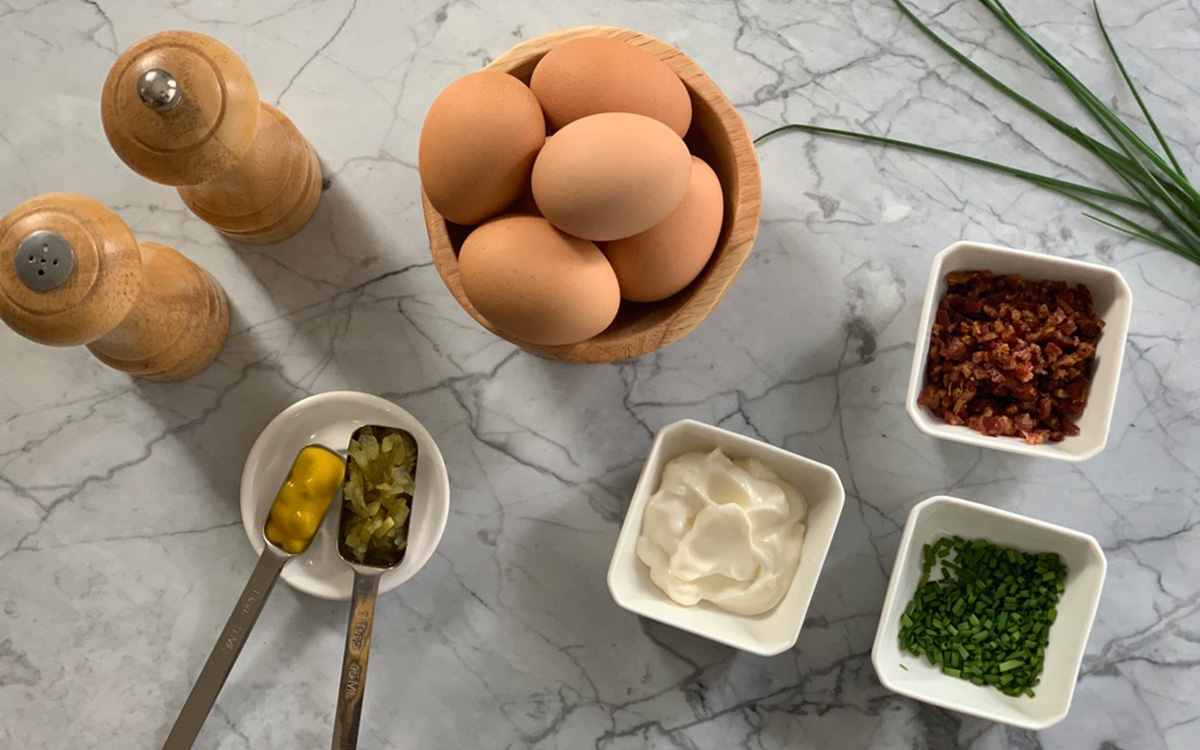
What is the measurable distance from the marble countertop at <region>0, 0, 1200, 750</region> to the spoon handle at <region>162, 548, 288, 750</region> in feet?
0.21

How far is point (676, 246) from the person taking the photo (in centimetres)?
78

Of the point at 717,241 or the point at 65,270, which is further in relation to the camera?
the point at 717,241

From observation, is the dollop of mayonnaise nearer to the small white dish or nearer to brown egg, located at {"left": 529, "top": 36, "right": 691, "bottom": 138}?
the small white dish

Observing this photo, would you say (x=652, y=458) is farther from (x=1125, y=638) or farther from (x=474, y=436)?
(x=1125, y=638)

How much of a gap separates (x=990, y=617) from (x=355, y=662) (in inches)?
25.4

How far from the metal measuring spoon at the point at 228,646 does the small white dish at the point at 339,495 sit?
2 centimetres

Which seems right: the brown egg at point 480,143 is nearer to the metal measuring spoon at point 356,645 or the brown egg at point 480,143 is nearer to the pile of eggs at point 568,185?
the pile of eggs at point 568,185

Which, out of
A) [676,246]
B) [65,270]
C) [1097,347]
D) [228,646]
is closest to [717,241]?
[676,246]

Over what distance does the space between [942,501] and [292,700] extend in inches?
28.0

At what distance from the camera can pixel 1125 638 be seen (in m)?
1.00

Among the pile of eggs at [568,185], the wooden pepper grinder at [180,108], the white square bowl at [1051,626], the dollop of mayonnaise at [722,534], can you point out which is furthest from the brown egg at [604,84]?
the white square bowl at [1051,626]

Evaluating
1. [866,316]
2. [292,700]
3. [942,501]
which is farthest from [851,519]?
[292,700]

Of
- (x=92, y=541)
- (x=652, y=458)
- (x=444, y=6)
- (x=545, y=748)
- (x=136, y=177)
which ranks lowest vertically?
(x=545, y=748)

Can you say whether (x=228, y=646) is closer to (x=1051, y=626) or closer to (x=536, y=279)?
(x=536, y=279)
